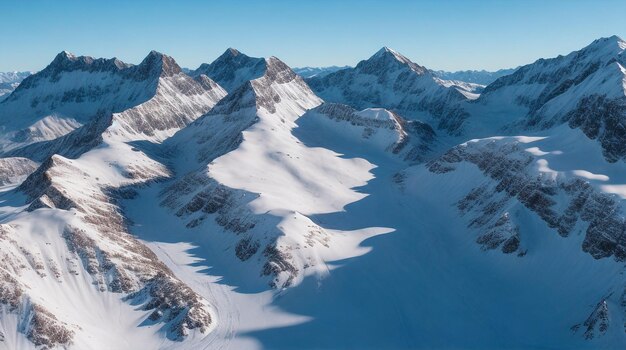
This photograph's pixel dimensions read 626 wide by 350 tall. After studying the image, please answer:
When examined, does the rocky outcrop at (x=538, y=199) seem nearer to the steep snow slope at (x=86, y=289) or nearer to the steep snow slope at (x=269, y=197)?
the steep snow slope at (x=269, y=197)

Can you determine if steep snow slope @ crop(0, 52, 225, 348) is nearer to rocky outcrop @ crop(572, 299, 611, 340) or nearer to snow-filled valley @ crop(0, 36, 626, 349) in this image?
snow-filled valley @ crop(0, 36, 626, 349)

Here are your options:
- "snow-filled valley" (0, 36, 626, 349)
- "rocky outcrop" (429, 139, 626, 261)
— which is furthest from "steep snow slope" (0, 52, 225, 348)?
"rocky outcrop" (429, 139, 626, 261)

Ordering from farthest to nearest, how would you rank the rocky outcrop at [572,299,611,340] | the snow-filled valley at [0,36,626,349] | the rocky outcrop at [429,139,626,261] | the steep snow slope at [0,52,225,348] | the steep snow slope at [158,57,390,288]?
the steep snow slope at [158,57,390,288], the rocky outcrop at [429,139,626,261], the snow-filled valley at [0,36,626,349], the rocky outcrop at [572,299,611,340], the steep snow slope at [0,52,225,348]

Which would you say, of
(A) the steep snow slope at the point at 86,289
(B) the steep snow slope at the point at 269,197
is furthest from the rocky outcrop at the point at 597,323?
(A) the steep snow slope at the point at 86,289

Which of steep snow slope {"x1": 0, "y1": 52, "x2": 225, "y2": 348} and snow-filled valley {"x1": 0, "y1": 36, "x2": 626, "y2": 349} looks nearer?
steep snow slope {"x1": 0, "y1": 52, "x2": 225, "y2": 348}

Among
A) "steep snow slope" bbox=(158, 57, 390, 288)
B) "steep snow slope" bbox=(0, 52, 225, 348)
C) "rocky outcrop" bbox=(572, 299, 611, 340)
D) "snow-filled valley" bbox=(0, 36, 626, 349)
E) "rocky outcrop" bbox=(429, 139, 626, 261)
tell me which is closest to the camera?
"steep snow slope" bbox=(0, 52, 225, 348)

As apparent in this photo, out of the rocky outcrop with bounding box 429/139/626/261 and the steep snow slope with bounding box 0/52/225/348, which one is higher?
the rocky outcrop with bounding box 429/139/626/261

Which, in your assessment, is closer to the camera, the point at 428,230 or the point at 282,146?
the point at 428,230

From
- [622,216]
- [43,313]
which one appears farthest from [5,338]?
[622,216]

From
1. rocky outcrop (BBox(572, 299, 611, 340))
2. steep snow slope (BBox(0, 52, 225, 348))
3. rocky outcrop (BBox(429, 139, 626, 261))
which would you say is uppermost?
Answer: rocky outcrop (BBox(429, 139, 626, 261))

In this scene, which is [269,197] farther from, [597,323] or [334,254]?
[597,323]

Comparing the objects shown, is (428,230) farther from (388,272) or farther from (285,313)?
(285,313)
